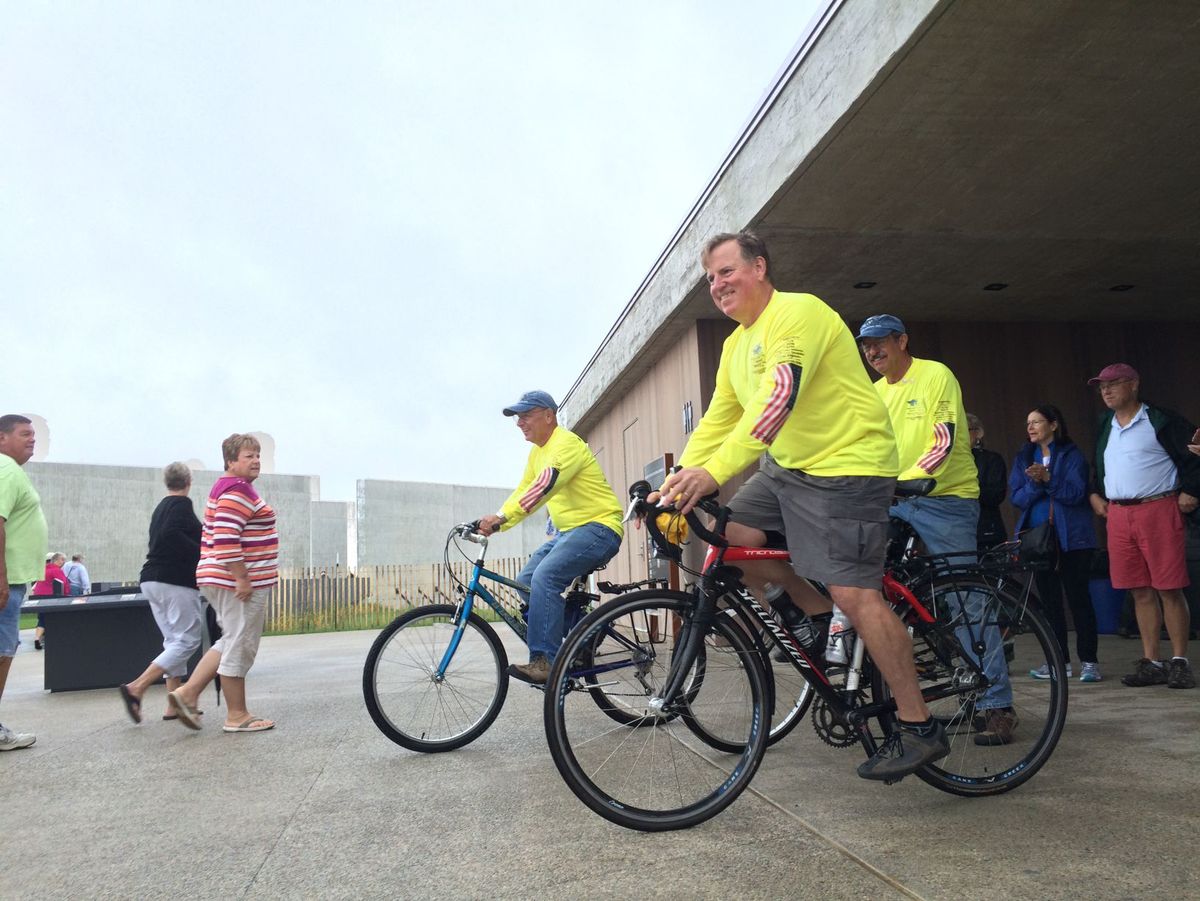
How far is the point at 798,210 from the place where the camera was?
20.0 ft

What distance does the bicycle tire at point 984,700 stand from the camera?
2.95 metres

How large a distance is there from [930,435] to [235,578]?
11.7ft

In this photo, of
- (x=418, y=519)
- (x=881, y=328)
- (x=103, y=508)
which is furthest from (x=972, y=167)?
(x=418, y=519)

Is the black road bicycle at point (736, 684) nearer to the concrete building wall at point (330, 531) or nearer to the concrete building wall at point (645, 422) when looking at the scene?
the concrete building wall at point (645, 422)

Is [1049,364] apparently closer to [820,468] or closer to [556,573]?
[556,573]

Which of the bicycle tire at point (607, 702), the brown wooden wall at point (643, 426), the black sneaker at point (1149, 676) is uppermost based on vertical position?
Result: the brown wooden wall at point (643, 426)

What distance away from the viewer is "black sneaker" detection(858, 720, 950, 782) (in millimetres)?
2664

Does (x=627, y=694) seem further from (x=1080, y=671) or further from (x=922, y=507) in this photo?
(x=1080, y=671)

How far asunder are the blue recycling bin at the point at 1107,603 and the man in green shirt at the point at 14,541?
7989 millimetres

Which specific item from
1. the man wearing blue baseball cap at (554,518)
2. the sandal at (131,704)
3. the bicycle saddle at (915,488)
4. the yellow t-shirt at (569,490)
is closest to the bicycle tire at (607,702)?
the man wearing blue baseball cap at (554,518)

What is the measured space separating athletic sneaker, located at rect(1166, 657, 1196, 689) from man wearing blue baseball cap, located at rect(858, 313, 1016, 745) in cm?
196

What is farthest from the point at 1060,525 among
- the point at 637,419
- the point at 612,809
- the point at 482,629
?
the point at 637,419

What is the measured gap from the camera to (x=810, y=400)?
284 centimetres

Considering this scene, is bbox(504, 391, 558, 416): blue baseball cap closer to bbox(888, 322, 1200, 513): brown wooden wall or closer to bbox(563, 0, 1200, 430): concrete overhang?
bbox(563, 0, 1200, 430): concrete overhang
